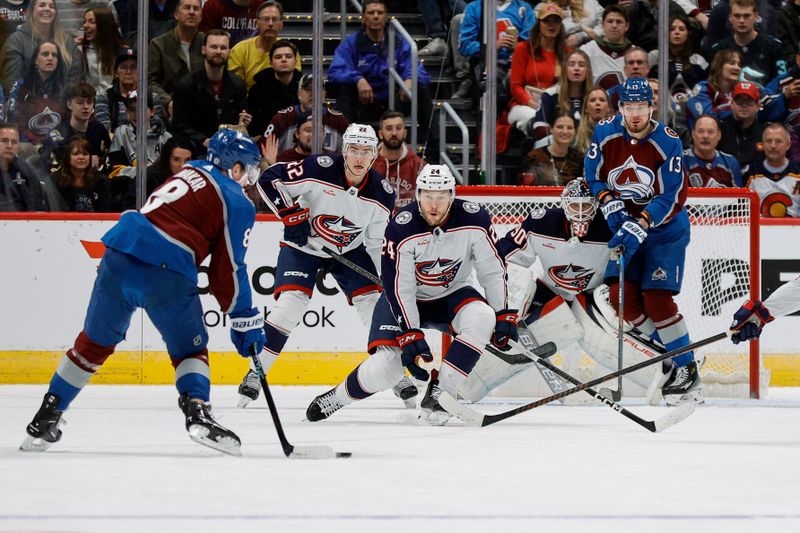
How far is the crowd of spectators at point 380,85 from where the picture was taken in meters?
6.64

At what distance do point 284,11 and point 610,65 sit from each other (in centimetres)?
171

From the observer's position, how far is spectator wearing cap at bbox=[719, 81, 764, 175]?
22.8 ft

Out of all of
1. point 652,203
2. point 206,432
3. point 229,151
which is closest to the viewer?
point 206,432

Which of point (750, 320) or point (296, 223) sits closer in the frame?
point (750, 320)

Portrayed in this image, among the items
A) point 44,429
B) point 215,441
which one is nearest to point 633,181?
point 215,441

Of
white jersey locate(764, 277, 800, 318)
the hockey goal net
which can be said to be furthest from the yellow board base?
white jersey locate(764, 277, 800, 318)

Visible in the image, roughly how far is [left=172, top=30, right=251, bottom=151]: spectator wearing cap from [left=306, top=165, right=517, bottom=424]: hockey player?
198 centimetres

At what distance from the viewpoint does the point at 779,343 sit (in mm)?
6734

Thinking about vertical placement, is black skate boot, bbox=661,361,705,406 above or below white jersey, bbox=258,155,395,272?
below

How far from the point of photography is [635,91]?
5734 millimetres

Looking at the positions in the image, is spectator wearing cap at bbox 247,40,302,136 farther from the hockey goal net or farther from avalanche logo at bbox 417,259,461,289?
avalanche logo at bbox 417,259,461,289

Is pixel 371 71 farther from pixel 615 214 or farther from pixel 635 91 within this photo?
pixel 615 214

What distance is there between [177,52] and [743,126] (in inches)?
117

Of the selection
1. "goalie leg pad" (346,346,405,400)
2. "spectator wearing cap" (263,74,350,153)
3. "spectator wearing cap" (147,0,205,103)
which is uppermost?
"spectator wearing cap" (147,0,205,103)
